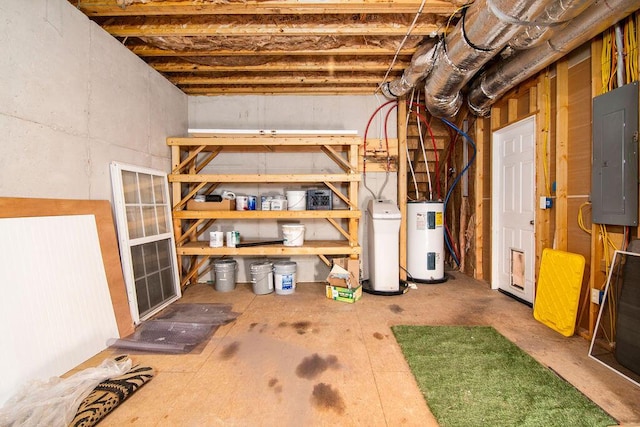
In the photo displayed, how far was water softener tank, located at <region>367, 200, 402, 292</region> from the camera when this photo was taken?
329cm

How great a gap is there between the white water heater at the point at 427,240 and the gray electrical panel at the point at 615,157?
1.69 m

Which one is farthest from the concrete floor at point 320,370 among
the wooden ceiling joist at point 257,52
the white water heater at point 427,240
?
the wooden ceiling joist at point 257,52

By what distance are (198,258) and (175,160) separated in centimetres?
129

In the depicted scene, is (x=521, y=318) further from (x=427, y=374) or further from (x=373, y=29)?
(x=373, y=29)

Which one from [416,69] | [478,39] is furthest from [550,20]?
[416,69]

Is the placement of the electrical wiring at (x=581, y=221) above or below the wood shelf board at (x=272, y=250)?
above

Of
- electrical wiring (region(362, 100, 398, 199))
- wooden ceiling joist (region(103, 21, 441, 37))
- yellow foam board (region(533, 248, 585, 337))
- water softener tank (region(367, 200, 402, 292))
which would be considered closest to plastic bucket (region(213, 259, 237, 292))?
water softener tank (region(367, 200, 402, 292))

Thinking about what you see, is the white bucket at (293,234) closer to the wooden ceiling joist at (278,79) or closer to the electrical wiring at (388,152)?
the electrical wiring at (388,152)

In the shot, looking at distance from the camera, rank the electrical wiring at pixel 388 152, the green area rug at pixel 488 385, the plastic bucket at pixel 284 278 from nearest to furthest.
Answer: the green area rug at pixel 488 385 < the plastic bucket at pixel 284 278 < the electrical wiring at pixel 388 152

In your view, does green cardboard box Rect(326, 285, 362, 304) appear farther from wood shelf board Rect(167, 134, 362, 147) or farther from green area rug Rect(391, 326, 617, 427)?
wood shelf board Rect(167, 134, 362, 147)

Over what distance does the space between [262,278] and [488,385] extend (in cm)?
235

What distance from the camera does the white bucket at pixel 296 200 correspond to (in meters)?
3.39

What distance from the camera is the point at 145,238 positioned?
2.76 meters

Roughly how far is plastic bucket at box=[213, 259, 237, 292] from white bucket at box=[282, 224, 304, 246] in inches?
30.6
